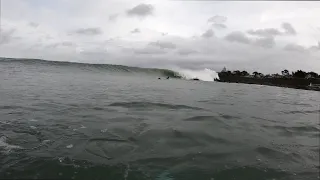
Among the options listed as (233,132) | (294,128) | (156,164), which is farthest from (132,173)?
(294,128)

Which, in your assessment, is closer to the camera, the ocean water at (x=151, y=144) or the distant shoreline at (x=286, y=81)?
the ocean water at (x=151, y=144)

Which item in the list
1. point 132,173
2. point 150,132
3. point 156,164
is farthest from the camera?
point 150,132

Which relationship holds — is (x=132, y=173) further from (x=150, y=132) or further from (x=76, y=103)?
(x=76, y=103)

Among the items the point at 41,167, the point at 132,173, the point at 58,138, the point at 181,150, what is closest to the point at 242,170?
the point at 181,150

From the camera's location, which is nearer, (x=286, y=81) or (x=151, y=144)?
(x=151, y=144)

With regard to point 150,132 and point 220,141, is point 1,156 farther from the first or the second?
point 220,141

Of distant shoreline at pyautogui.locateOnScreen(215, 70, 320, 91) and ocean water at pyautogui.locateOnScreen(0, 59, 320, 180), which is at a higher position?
distant shoreline at pyautogui.locateOnScreen(215, 70, 320, 91)

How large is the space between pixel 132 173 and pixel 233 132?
4643mm

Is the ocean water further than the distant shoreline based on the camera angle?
No

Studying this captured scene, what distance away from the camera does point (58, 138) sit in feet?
27.9

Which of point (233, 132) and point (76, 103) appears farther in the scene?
point (76, 103)

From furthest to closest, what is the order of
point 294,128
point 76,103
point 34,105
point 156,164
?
1. point 76,103
2. point 34,105
3. point 294,128
4. point 156,164

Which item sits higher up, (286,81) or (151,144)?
(286,81)

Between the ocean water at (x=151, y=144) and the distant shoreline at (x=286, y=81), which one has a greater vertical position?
the distant shoreline at (x=286, y=81)
